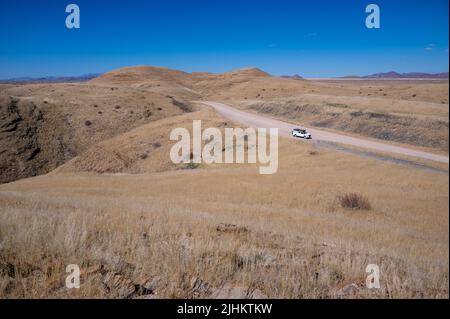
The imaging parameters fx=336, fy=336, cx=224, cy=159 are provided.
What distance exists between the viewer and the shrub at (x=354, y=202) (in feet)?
47.2

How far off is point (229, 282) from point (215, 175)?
21850 mm

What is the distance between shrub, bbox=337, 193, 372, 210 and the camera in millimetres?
14398

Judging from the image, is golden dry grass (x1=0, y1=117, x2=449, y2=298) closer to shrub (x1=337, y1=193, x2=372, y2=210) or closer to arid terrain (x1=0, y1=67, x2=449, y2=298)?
arid terrain (x1=0, y1=67, x2=449, y2=298)

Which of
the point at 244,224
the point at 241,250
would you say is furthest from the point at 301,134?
the point at 241,250

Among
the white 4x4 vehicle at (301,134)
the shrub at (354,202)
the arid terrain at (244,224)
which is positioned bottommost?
the shrub at (354,202)

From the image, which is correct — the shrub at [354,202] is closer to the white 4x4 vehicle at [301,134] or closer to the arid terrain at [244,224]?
the arid terrain at [244,224]

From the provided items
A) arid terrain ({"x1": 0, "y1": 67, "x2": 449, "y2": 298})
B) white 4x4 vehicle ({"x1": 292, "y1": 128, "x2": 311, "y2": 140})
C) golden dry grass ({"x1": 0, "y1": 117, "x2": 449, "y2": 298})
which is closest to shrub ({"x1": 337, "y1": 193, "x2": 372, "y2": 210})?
arid terrain ({"x1": 0, "y1": 67, "x2": 449, "y2": 298})

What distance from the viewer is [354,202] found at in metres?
15.3

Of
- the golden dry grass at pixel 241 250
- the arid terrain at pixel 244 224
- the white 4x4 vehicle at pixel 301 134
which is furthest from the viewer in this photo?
the white 4x4 vehicle at pixel 301 134

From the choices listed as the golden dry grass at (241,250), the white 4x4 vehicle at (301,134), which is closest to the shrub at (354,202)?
the golden dry grass at (241,250)

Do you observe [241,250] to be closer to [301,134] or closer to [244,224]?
[244,224]

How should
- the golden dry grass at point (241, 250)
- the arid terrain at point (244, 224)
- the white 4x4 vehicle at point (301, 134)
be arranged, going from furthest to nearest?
1. the white 4x4 vehicle at point (301, 134)
2. the arid terrain at point (244, 224)
3. the golden dry grass at point (241, 250)
